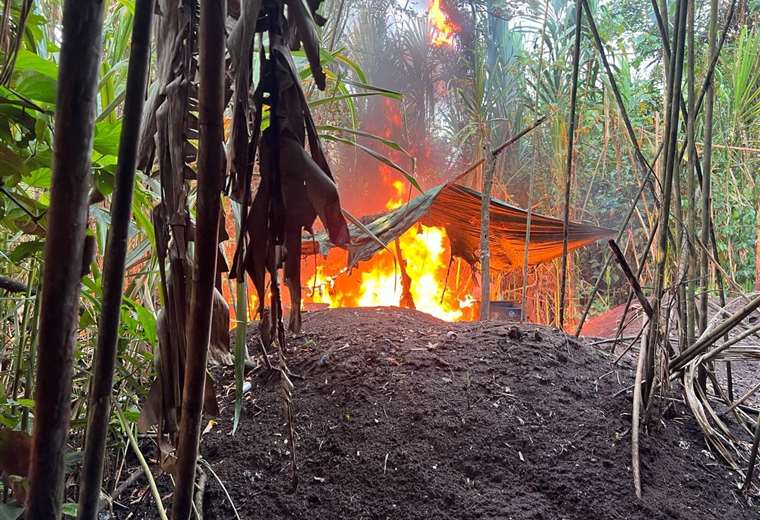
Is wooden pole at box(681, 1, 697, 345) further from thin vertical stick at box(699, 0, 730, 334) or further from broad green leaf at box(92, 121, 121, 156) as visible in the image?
broad green leaf at box(92, 121, 121, 156)

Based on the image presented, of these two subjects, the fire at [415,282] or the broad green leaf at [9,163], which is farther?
the fire at [415,282]

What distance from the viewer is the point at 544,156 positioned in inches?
202

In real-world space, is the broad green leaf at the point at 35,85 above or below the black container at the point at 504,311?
above

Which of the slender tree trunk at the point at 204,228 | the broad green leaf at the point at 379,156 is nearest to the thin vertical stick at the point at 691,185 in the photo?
the broad green leaf at the point at 379,156

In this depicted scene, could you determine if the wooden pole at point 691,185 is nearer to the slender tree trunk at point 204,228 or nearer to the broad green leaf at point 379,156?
the broad green leaf at point 379,156

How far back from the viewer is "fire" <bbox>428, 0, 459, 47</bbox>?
22.2 ft

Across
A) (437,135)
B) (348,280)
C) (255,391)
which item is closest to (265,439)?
(255,391)

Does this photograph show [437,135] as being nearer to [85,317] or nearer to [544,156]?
[544,156]

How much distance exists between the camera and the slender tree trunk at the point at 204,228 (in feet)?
1.11

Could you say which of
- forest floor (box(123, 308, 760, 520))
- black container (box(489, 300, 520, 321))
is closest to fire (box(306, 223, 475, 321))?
black container (box(489, 300, 520, 321))

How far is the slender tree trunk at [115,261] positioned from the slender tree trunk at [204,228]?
1.5 inches

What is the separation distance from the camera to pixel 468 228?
334cm

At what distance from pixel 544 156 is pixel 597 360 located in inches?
157

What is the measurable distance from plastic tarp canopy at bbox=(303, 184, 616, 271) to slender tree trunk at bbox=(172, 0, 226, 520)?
1956 mm
